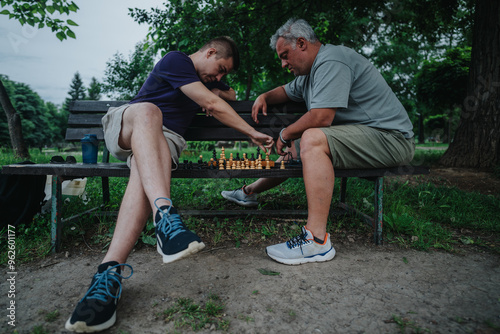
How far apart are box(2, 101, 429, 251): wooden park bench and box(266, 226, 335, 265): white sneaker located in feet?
1.62

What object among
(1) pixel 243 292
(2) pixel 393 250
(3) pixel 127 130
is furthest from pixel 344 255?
(3) pixel 127 130

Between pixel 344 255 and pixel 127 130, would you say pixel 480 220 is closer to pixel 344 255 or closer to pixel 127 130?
pixel 344 255

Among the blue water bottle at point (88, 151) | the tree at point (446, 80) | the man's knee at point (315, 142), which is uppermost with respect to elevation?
the tree at point (446, 80)

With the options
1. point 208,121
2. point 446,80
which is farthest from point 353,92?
point 446,80

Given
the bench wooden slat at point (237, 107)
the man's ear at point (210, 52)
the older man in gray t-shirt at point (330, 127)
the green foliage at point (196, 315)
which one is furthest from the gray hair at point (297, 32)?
the green foliage at point (196, 315)

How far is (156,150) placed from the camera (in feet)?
6.39

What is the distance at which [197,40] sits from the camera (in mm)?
5680

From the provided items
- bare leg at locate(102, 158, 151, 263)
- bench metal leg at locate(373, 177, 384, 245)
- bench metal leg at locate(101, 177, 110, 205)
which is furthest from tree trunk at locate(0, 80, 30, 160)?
bench metal leg at locate(373, 177, 384, 245)

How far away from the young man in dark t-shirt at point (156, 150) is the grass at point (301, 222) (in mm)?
788

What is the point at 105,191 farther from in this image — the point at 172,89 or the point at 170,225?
the point at 170,225

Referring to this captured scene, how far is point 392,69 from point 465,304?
79.3ft

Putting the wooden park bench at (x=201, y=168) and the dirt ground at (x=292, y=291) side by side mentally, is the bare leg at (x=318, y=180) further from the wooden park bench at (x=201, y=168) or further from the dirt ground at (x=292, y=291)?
the dirt ground at (x=292, y=291)

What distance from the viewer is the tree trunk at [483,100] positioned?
494 centimetres

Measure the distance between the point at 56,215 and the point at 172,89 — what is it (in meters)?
1.34
